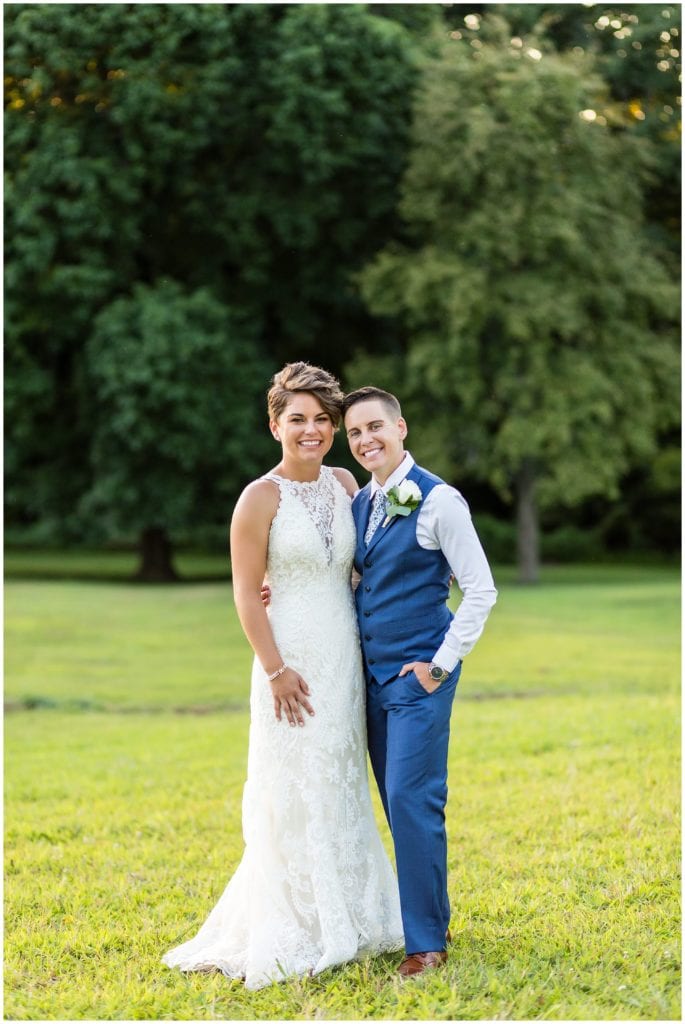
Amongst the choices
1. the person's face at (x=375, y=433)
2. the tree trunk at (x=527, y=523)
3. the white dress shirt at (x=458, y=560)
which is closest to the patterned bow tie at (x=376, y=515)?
the person's face at (x=375, y=433)

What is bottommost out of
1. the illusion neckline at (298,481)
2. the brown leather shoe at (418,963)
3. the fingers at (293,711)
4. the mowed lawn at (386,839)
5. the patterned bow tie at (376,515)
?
the mowed lawn at (386,839)

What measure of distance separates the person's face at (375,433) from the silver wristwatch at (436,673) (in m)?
0.79

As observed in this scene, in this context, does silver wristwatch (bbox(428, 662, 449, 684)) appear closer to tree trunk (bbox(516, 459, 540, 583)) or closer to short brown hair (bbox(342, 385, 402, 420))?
short brown hair (bbox(342, 385, 402, 420))

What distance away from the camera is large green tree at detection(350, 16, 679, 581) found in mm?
22531

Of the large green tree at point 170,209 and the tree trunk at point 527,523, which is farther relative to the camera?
the tree trunk at point 527,523

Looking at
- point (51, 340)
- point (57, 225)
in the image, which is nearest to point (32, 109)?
point (57, 225)

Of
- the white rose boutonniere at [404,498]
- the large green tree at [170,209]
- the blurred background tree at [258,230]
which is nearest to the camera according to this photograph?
the white rose boutonniere at [404,498]

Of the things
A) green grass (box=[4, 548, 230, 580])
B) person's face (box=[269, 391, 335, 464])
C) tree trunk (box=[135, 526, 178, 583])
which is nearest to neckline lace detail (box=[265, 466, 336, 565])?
person's face (box=[269, 391, 335, 464])

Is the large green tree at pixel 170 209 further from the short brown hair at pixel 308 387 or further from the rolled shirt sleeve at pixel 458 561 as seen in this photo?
the rolled shirt sleeve at pixel 458 561

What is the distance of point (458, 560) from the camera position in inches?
170

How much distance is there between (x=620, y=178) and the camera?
24281 millimetres

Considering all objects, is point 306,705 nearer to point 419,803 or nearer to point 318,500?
point 419,803

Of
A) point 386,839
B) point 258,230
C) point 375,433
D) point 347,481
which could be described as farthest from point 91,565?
point 375,433

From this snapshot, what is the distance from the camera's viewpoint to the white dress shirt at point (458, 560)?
4.27 meters
